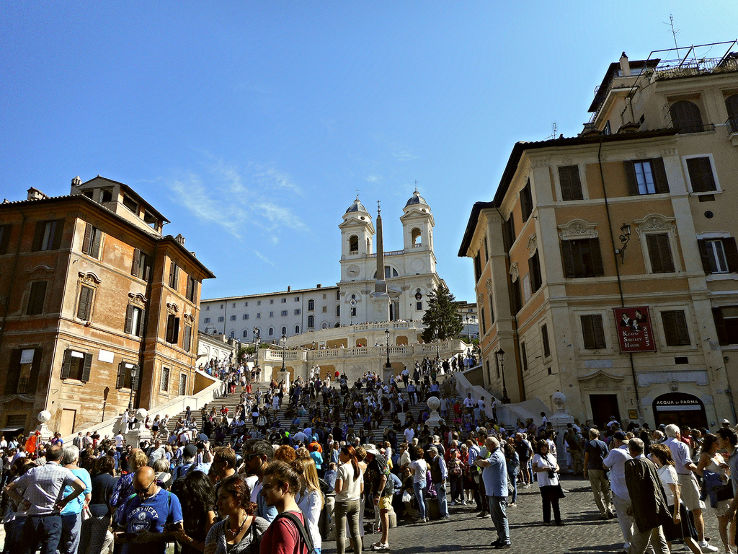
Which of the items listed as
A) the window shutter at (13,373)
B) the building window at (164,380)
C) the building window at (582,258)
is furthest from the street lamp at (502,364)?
the window shutter at (13,373)

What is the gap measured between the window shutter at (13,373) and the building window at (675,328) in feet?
95.6

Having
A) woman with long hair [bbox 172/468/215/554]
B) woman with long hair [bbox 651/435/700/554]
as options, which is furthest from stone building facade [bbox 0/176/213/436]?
woman with long hair [bbox 651/435/700/554]

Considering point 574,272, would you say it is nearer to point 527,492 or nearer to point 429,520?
point 527,492

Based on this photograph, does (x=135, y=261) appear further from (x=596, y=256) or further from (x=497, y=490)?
(x=497, y=490)

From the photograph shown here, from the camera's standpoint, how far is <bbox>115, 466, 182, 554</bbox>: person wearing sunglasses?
4.71m

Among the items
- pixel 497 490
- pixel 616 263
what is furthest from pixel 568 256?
pixel 497 490

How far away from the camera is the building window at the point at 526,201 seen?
24.5 meters

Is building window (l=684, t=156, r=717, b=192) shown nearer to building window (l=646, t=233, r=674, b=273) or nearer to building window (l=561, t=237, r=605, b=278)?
building window (l=646, t=233, r=674, b=273)

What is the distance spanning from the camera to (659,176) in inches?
A: 918

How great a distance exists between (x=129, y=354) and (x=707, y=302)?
29.0 meters

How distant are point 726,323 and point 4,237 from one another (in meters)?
35.0

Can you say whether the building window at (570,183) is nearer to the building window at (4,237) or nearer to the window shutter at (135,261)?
the window shutter at (135,261)

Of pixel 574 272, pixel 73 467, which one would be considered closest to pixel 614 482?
pixel 73 467

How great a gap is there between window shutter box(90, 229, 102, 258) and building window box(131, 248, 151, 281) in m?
2.74
